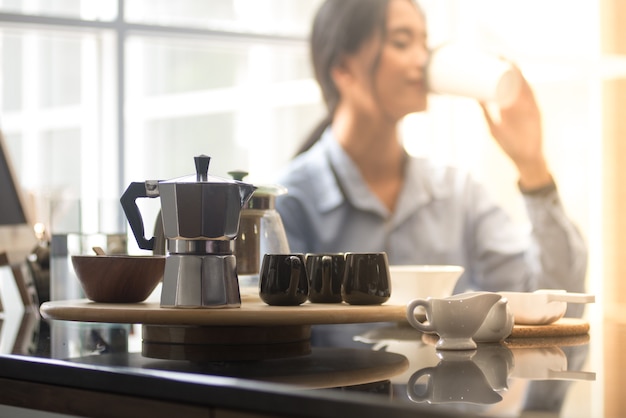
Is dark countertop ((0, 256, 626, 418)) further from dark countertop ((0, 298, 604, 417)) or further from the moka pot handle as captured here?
the moka pot handle

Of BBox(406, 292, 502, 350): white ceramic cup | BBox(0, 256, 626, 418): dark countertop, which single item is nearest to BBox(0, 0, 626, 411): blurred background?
BBox(0, 256, 626, 418): dark countertop

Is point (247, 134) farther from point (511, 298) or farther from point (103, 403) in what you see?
point (103, 403)

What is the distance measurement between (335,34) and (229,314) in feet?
10.9

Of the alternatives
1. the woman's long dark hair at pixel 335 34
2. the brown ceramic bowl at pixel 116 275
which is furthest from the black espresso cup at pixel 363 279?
the woman's long dark hair at pixel 335 34

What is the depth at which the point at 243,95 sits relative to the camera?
4.24 meters

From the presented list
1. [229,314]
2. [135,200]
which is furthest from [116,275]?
[229,314]

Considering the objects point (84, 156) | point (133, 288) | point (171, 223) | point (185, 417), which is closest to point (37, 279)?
point (133, 288)

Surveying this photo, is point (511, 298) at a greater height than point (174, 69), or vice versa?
point (174, 69)

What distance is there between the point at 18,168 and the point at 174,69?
32.5 inches

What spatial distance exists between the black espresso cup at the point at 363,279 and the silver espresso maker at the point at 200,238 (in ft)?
0.46

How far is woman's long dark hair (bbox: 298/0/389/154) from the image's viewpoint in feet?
13.3

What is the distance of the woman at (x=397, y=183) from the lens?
3789 millimetres

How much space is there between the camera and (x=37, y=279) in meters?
1.70

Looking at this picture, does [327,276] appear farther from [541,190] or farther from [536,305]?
[541,190]
